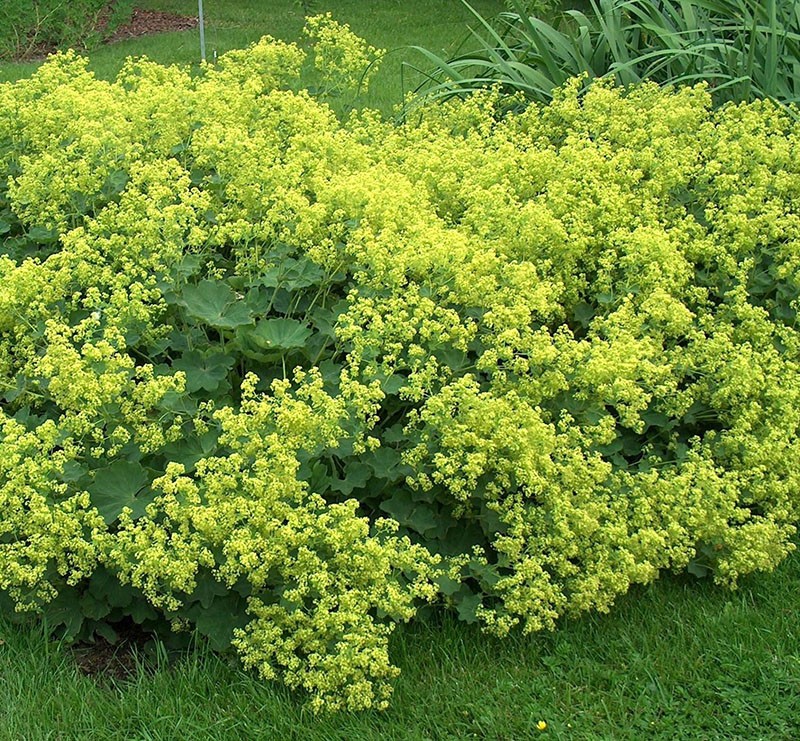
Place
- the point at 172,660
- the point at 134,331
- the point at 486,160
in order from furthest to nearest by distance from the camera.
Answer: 1. the point at 486,160
2. the point at 134,331
3. the point at 172,660

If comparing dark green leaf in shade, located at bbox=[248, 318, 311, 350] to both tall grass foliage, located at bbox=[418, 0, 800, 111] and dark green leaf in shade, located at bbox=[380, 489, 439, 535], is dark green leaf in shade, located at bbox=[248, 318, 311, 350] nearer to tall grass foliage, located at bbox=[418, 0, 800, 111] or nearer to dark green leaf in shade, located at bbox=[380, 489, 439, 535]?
dark green leaf in shade, located at bbox=[380, 489, 439, 535]

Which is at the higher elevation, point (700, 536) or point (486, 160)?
point (486, 160)

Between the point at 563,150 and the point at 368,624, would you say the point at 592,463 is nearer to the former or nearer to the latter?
the point at 368,624

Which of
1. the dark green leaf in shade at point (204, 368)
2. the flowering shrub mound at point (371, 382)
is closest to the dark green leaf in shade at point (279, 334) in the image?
the flowering shrub mound at point (371, 382)

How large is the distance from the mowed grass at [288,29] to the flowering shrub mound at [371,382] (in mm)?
5679

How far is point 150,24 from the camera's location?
14938 millimetres

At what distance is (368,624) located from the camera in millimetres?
2793

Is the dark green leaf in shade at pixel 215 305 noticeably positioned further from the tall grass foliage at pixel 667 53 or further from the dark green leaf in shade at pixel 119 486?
the tall grass foliage at pixel 667 53

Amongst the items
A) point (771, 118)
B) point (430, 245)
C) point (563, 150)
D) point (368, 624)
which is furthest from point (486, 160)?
point (368, 624)

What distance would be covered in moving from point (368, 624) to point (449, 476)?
552mm

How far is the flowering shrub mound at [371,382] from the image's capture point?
2.84 metres

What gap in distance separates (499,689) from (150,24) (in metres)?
13.9

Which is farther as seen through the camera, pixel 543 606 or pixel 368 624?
pixel 543 606

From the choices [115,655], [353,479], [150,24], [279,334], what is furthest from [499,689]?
[150,24]
